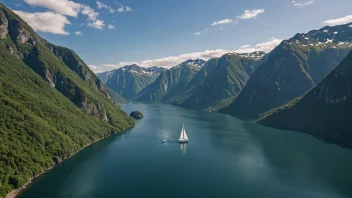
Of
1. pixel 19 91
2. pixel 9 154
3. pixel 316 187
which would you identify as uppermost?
pixel 19 91

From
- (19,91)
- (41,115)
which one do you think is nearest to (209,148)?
(41,115)

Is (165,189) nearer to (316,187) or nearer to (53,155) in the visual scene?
(316,187)

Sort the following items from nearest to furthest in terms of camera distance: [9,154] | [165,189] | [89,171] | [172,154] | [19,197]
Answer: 1. [19,197]
2. [165,189]
3. [9,154]
4. [89,171]
5. [172,154]

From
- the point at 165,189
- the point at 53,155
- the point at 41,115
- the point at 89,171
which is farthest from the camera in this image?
the point at 41,115

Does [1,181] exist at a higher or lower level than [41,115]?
lower

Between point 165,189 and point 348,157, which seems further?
point 348,157

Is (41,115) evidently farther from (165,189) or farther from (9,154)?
(165,189)
